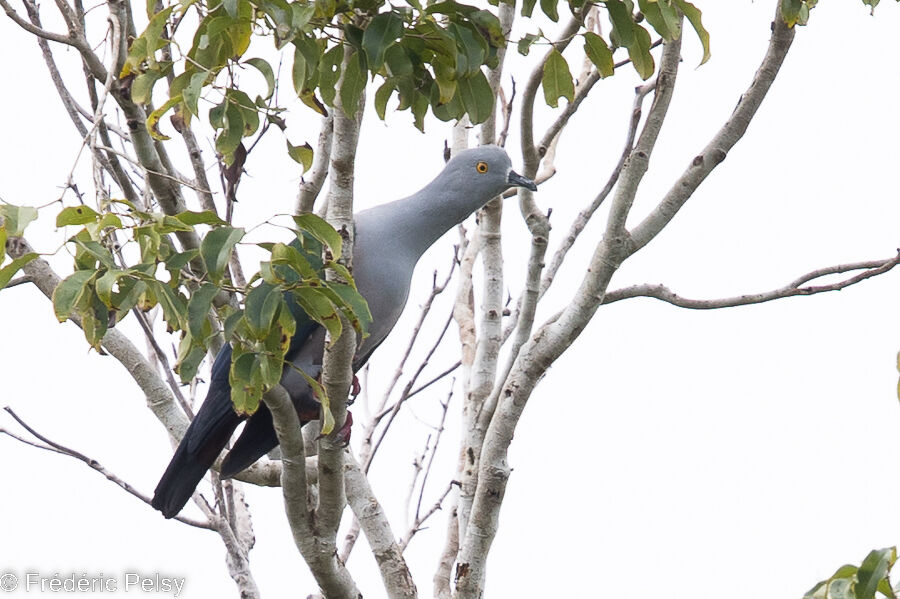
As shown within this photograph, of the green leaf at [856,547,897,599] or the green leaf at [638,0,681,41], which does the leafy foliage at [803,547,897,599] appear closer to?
the green leaf at [856,547,897,599]

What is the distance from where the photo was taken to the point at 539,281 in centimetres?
373

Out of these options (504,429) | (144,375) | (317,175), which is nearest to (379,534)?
(504,429)

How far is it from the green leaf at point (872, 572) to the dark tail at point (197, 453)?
2.13 meters

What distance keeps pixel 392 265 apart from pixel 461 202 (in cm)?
38

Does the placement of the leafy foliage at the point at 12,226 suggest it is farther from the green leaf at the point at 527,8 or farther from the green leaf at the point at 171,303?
the green leaf at the point at 527,8

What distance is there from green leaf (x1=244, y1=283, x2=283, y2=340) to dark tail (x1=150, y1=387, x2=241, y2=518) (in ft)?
5.03

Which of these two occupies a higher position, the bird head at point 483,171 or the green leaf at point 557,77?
the bird head at point 483,171

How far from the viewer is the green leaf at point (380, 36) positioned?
2.17 meters

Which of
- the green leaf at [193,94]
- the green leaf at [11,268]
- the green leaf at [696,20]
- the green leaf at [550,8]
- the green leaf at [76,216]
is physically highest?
the green leaf at [550,8]

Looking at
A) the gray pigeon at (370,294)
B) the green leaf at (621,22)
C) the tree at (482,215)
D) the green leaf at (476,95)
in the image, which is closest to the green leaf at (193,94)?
the tree at (482,215)

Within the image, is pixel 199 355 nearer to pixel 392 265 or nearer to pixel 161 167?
pixel 161 167

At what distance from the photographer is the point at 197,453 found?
359 centimetres

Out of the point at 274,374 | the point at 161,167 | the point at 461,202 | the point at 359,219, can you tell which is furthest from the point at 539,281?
the point at 274,374

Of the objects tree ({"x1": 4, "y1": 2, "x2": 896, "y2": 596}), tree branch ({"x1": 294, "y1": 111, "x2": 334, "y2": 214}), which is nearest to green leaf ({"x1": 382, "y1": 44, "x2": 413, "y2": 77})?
tree ({"x1": 4, "y1": 2, "x2": 896, "y2": 596})
